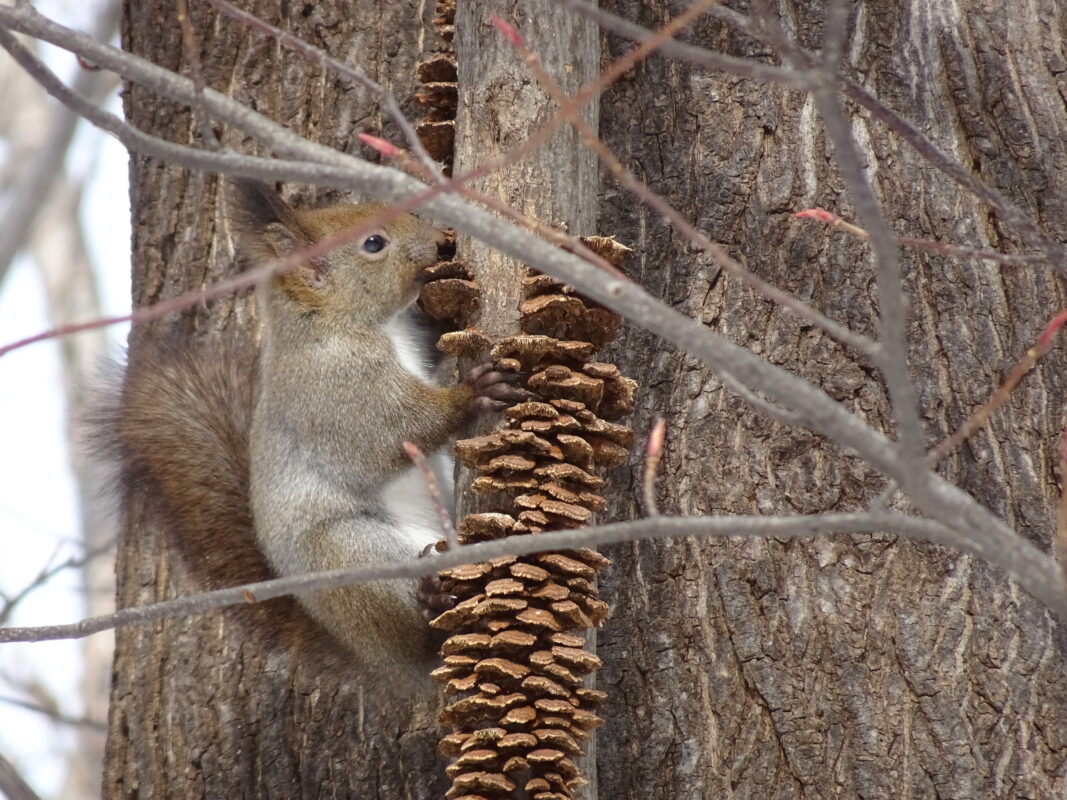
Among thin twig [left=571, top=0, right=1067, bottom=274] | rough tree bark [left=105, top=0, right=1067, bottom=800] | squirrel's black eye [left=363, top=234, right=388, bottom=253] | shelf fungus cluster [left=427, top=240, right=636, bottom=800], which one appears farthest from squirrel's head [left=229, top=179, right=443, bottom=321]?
thin twig [left=571, top=0, right=1067, bottom=274]

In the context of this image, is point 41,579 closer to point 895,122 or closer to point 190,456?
point 190,456

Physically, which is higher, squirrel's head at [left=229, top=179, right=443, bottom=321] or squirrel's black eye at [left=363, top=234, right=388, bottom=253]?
squirrel's black eye at [left=363, top=234, right=388, bottom=253]

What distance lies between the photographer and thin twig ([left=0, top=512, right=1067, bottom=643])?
3.42 feet

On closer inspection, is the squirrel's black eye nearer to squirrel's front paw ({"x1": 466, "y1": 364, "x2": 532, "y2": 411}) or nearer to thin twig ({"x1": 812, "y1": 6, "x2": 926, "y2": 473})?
squirrel's front paw ({"x1": 466, "y1": 364, "x2": 532, "y2": 411})

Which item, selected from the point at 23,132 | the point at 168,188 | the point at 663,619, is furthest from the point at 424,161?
the point at 23,132

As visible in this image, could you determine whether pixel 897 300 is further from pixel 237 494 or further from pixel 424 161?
pixel 237 494

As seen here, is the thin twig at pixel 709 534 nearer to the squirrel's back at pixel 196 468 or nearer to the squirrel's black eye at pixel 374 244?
the squirrel's back at pixel 196 468

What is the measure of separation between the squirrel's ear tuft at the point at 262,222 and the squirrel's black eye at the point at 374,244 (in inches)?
6.5

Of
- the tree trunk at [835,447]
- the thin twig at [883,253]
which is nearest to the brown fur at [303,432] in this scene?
the tree trunk at [835,447]

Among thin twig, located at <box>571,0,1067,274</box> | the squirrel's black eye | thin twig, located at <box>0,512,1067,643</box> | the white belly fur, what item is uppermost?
the squirrel's black eye

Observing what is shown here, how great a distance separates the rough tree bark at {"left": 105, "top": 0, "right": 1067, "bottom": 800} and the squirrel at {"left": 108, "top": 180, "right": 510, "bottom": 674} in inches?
7.9

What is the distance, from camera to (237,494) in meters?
2.74

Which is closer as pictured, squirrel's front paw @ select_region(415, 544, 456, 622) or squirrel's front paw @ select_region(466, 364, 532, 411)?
squirrel's front paw @ select_region(466, 364, 532, 411)

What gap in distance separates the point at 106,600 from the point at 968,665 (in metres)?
6.55
